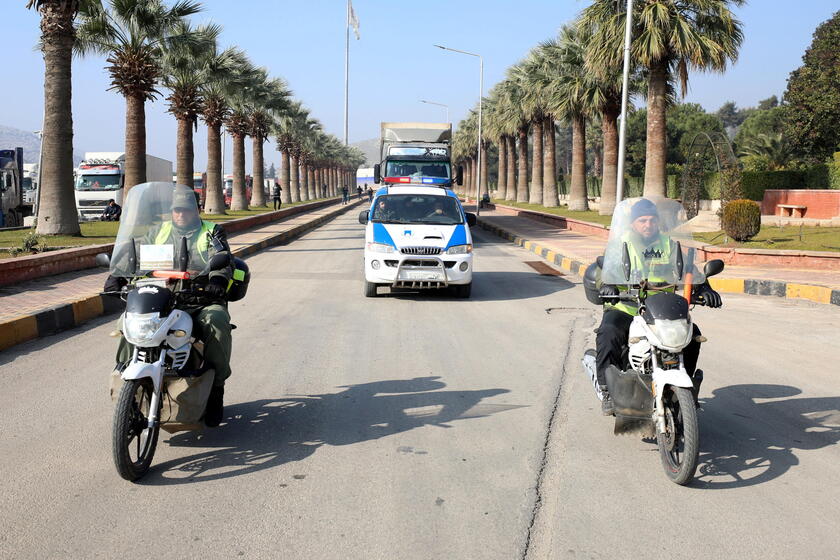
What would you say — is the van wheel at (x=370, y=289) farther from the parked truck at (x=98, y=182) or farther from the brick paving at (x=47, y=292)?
the parked truck at (x=98, y=182)

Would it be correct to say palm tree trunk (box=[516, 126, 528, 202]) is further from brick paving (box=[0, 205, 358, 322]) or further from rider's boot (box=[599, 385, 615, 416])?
rider's boot (box=[599, 385, 615, 416])

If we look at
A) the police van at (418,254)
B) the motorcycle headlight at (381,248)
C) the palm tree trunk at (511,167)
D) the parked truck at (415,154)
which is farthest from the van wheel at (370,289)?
the palm tree trunk at (511,167)

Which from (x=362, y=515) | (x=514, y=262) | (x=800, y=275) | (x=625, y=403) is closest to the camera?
(x=362, y=515)

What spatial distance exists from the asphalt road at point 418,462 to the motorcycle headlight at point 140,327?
77 centimetres

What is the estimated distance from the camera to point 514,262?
18.1 meters

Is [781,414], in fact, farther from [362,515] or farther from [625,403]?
[362,515]

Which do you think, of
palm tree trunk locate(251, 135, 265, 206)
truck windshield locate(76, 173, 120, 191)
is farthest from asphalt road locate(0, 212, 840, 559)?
palm tree trunk locate(251, 135, 265, 206)

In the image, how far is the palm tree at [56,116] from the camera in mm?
17234

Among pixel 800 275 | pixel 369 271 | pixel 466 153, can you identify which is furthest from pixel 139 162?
pixel 466 153

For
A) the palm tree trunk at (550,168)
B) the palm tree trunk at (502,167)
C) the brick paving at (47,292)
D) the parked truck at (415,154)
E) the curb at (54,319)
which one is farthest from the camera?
the palm tree trunk at (502,167)

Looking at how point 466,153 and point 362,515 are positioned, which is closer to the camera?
point 362,515

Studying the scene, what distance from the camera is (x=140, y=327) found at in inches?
163

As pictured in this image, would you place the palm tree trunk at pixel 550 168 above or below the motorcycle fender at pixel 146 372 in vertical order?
above

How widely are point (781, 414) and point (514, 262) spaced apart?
12.5 m
